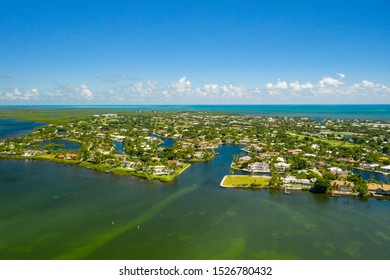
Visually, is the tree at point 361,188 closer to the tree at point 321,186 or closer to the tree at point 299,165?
the tree at point 321,186

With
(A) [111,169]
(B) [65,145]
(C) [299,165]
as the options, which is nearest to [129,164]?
(A) [111,169]

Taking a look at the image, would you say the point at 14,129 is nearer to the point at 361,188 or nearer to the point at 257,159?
the point at 257,159

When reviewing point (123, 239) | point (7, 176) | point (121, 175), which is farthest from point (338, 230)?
point (7, 176)

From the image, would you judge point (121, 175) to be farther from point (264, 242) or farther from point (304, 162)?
point (304, 162)

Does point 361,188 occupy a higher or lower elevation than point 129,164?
higher

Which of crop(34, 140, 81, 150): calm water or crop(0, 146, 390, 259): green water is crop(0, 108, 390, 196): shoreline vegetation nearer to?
crop(34, 140, 81, 150): calm water

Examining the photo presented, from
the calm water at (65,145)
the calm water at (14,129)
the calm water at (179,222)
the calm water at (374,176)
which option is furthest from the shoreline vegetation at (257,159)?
the calm water at (14,129)
